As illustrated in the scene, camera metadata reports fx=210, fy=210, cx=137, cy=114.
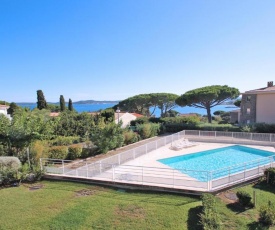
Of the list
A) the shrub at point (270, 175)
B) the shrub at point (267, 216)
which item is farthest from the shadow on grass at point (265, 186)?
the shrub at point (267, 216)

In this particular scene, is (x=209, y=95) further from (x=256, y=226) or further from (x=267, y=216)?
(x=256, y=226)

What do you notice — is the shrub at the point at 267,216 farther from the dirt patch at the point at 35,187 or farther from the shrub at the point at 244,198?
the dirt patch at the point at 35,187

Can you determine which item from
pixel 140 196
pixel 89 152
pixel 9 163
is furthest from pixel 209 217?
pixel 89 152

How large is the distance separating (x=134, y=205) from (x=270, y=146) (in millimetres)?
16882

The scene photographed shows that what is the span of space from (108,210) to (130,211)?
874mm

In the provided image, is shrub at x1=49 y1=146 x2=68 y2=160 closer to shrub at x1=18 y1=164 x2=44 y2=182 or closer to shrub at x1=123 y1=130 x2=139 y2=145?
shrub at x1=18 y1=164 x2=44 y2=182

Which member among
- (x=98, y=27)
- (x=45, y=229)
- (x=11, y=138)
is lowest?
(x=45, y=229)

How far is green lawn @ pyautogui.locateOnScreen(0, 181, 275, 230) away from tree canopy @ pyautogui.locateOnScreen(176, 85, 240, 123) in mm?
21508

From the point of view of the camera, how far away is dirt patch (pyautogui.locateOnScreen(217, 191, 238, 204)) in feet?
29.1

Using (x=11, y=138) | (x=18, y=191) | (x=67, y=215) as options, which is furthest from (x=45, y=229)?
(x=11, y=138)

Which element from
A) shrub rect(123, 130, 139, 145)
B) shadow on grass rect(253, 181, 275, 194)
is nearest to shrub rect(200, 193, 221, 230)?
shadow on grass rect(253, 181, 275, 194)

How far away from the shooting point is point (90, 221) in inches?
298

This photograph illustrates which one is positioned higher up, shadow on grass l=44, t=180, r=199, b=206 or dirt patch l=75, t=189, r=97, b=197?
shadow on grass l=44, t=180, r=199, b=206

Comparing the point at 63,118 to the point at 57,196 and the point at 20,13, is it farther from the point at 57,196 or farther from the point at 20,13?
the point at 57,196
